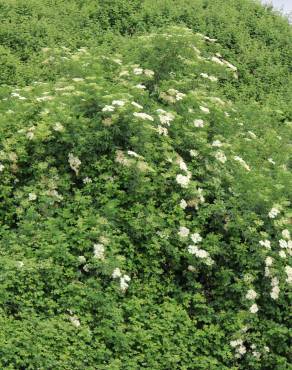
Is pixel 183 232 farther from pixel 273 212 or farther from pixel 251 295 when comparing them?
pixel 273 212

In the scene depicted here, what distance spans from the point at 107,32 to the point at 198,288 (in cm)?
646

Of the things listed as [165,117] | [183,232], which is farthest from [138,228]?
[165,117]

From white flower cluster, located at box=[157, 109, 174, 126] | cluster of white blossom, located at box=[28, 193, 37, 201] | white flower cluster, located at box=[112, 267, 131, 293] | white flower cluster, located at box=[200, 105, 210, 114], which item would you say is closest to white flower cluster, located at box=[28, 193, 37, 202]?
cluster of white blossom, located at box=[28, 193, 37, 201]

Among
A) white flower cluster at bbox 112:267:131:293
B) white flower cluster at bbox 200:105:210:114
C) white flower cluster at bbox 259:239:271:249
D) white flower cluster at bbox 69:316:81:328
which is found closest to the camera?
white flower cluster at bbox 69:316:81:328

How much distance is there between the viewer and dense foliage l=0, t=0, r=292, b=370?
5.77 meters

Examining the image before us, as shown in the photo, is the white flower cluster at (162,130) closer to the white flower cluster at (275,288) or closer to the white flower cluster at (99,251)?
the white flower cluster at (99,251)

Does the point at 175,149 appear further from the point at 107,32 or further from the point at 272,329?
the point at 107,32

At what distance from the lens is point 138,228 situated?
20.9 ft

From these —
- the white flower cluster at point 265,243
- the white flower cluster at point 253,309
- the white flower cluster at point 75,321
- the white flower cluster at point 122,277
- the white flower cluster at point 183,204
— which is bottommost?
the white flower cluster at point 75,321

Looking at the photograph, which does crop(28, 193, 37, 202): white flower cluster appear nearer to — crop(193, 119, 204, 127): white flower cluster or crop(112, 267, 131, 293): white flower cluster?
crop(112, 267, 131, 293): white flower cluster

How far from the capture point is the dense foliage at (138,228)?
5.77m

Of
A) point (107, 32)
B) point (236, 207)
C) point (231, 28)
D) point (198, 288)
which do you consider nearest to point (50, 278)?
point (198, 288)

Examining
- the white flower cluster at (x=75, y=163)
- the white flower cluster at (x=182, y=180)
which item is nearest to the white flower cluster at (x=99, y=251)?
the white flower cluster at (x=75, y=163)

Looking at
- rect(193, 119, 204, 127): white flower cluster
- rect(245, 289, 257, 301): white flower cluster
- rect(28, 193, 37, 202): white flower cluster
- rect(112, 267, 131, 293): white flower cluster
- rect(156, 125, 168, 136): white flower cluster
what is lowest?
rect(28, 193, 37, 202): white flower cluster
